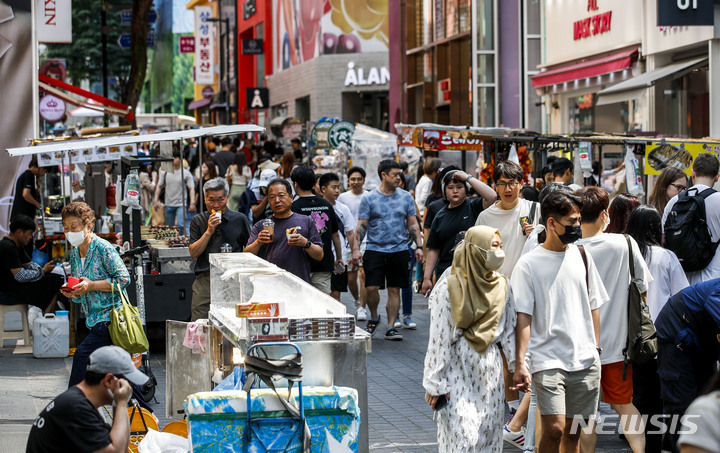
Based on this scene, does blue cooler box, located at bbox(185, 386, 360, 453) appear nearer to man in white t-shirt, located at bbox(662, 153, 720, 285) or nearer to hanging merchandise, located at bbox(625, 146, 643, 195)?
man in white t-shirt, located at bbox(662, 153, 720, 285)

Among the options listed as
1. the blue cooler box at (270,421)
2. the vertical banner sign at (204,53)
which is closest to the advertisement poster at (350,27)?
the vertical banner sign at (204,53)

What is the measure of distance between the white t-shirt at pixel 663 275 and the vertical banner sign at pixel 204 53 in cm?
6405

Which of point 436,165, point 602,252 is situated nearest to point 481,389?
point 602,252

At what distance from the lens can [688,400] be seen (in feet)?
19.7

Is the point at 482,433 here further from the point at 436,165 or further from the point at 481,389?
the point at 436,165

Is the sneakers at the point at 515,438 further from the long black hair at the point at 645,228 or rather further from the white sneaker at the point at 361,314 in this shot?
the white sneaker at the point at 361,314

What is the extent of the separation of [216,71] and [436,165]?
194 ft

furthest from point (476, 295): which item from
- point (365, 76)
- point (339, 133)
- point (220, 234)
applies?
point (365, 76)

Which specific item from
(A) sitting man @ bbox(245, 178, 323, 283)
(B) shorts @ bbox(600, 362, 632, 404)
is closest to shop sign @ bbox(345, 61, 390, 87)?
(A) sitting man @ bbox(245, 178, 323, 283)

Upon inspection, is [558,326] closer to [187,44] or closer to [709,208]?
[709,208]

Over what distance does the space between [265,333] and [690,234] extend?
14.0 feet

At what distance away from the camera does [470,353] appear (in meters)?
5.77

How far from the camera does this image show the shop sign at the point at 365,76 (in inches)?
1601

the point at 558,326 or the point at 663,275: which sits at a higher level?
the point at 663,275
